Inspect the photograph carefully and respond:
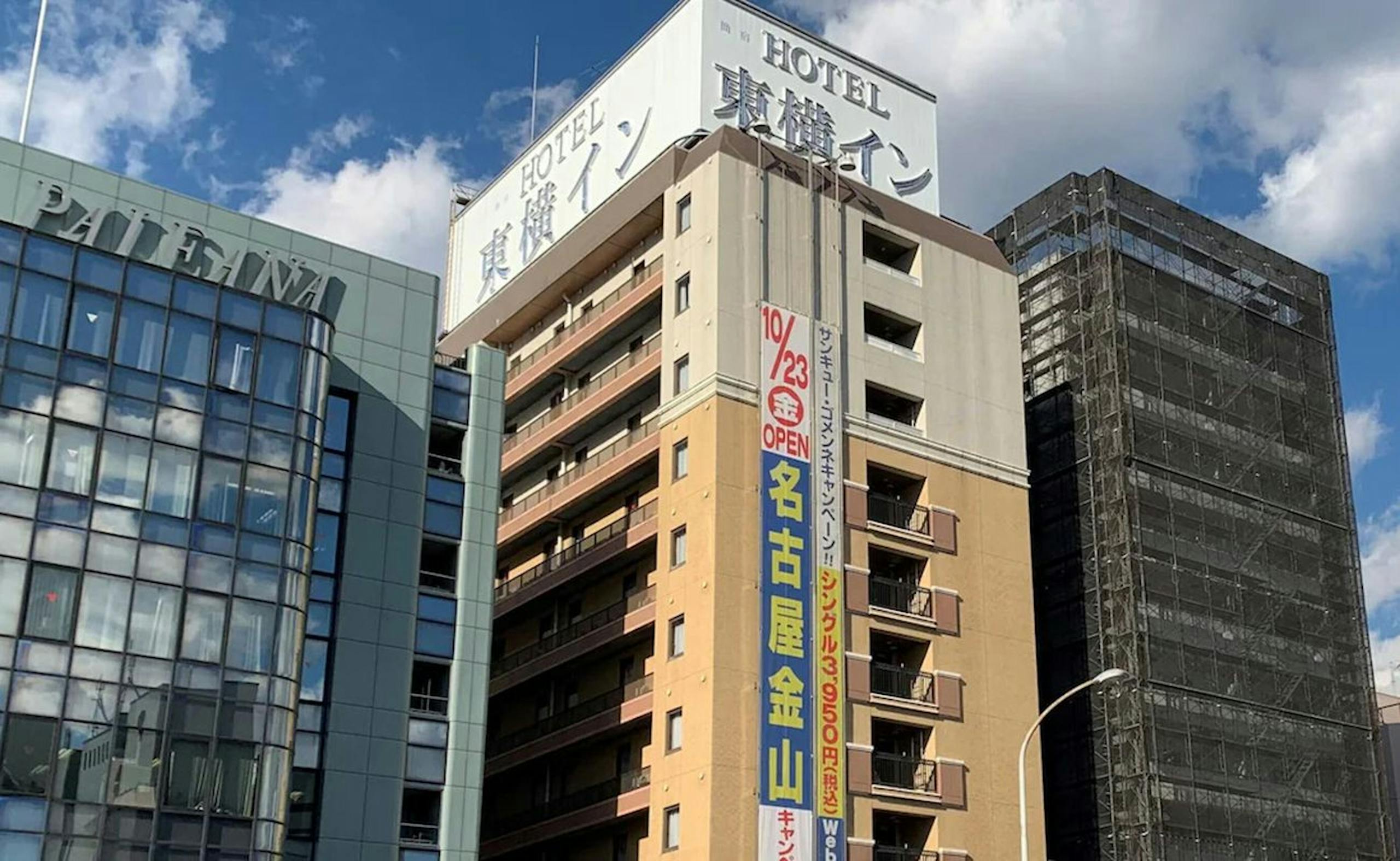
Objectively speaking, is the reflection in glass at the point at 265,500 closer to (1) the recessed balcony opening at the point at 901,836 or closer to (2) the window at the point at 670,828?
(2) the window at the point at 670,828

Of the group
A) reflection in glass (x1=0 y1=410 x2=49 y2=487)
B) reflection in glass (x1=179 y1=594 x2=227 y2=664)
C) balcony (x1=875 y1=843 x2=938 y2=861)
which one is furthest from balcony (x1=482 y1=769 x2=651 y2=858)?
reflection in glass (x1=0 y1=410 x2=49 y2=487)

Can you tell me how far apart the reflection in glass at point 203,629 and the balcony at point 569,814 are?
19.2 m

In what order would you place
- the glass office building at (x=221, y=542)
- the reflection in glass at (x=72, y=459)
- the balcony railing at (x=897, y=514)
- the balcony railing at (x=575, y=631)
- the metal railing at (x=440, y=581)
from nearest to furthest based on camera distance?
the glass office building at (x=221, y=542)
the reflection in glass at (x=72, y=459)
the metal railing at (x=440, y=581)
the balcony railing at (x=575, y=631)
the balcony railing at (x=897, y=514)

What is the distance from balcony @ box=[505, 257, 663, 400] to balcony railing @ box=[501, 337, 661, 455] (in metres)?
1.58

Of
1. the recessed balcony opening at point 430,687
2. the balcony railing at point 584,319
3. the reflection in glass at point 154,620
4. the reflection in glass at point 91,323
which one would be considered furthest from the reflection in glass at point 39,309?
the balcony railing at point 584,319

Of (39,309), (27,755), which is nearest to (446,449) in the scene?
(39,309)

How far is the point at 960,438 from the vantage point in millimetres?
69938

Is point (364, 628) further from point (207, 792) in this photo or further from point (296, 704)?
point (207, 792)

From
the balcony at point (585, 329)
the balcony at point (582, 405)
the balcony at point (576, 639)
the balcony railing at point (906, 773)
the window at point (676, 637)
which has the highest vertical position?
the balcony at point (585, 329)

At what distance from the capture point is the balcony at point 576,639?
213 feet

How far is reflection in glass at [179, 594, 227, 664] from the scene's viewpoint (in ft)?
155

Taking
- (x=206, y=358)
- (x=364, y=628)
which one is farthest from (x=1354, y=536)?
(x=206, y=358)

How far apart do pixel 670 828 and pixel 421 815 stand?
9571 mm

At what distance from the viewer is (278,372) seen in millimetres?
51406
